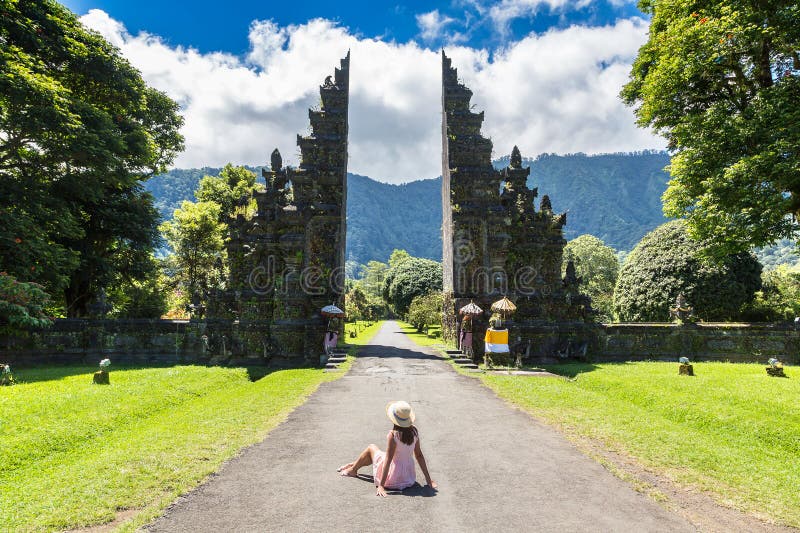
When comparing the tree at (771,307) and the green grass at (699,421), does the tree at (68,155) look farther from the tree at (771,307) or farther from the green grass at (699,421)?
the tree at (771,307)

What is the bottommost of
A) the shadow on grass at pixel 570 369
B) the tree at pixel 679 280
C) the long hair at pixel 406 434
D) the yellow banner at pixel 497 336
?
the shadow on grass at pixel 570 369

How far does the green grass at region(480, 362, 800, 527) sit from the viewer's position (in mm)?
7391

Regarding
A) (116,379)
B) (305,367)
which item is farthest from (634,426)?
(116,379)

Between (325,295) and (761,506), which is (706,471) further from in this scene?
(325,295)

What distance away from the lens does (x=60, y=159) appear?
75.0 feet

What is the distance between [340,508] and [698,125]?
19.5 meters

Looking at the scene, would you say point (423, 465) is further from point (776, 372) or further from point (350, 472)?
point (776, 372)

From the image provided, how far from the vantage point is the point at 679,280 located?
A: 3130 cm

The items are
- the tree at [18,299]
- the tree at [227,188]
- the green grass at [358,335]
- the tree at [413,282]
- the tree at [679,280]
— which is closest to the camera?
the tree at [18,299]

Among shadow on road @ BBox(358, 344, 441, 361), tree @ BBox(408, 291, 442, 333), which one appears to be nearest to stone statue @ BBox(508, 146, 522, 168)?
shadow on road @ BBox(358, 344, 441, 361)

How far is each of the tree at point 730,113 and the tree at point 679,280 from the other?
41.5ft

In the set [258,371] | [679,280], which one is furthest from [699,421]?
[679,280]

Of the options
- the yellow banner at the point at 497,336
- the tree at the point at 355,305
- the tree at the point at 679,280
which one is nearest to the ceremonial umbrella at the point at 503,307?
the yellow banner at the point at 497,336

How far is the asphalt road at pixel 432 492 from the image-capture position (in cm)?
561
